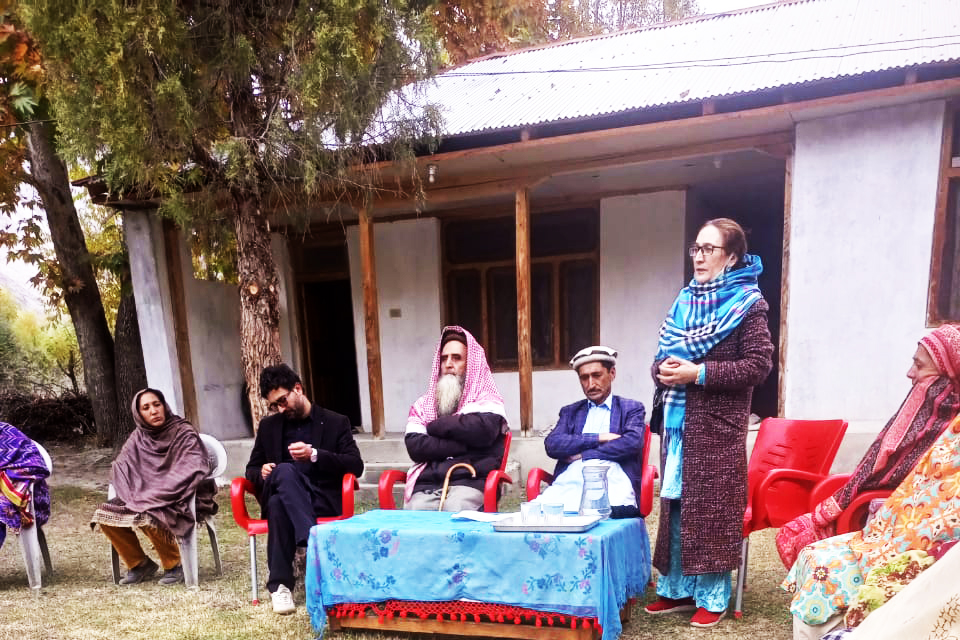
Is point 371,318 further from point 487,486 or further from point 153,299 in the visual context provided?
point 487,486

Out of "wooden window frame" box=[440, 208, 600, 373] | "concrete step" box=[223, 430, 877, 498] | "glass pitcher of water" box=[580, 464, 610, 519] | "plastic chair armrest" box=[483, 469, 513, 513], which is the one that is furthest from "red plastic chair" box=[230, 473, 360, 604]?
"wooden window frame" box=[440, 208, 600, 373]

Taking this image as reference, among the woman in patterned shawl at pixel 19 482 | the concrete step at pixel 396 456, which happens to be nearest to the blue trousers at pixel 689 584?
the concrete step at pixel 396 456

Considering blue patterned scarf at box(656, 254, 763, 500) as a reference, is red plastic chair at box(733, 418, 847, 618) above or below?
below

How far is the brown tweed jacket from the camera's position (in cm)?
254

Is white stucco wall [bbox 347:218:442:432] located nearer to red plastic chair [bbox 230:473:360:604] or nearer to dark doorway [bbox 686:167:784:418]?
dark doorway [bbox 686:167:784:418]

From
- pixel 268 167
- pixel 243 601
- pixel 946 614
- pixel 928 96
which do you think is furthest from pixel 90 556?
pixel 928 96

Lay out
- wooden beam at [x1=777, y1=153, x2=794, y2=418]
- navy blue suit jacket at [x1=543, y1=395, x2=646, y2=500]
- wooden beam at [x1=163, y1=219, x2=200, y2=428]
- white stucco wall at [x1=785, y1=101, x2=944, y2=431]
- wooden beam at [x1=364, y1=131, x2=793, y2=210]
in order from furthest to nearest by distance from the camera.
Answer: wooden beam at [x1=163, y1=219, x2=200, y2=428] < wooden beam at [x1=364, y1=131, x2=793, y2=210] < wooden beam at [x1=777, y1=153, x2=794, y2=418] < white stucco wall at [x1=785, y1=101, x2=944, y2=431] < navy blue suit jacket at [x1=543, y1=395, x2=646, y2=500]

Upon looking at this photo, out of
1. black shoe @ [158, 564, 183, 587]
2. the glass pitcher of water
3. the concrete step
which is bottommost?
the concrete step

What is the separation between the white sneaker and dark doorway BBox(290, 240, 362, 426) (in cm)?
503

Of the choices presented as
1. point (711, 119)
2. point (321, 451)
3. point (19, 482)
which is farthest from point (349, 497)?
point (711, 119)

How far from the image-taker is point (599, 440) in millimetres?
2979

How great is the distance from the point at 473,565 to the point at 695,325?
137cm

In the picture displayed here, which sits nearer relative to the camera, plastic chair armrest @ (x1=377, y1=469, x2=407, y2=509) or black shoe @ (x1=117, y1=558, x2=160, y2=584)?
plastic chair armrest @ (x1=377, y1=469, x2=407, y2=509)

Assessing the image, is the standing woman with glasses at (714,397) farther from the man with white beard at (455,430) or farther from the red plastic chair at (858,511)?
the man with white beard at (455,430)
